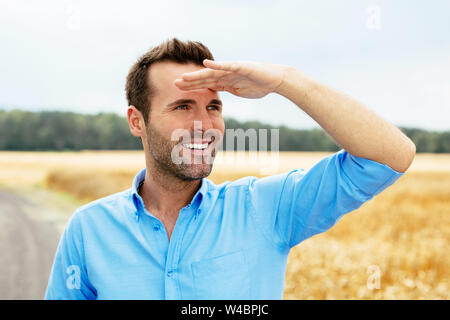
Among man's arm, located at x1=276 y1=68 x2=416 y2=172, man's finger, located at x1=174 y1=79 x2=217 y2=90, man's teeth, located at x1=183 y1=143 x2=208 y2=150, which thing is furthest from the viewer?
man's teeth, located at x1=183 y1=143 x2=208 y2=150

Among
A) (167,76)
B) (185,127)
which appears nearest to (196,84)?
(185,127)

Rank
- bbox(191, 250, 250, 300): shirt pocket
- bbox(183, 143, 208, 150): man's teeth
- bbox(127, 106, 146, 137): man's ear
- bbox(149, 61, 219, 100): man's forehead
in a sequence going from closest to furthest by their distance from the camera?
1. bbox(191, 250, 250, 300): shirt pocket
2. bbox(183, 143, 208, 150): man's teeth
3. bbox(149, 61, 219, 100): man's forehead
4. bbox(127, 106, 146, 137): man's ear

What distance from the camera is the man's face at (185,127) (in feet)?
6.00

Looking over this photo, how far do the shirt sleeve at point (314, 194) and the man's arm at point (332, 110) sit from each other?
0.06m

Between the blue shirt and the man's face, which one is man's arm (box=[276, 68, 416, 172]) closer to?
the blue shirt

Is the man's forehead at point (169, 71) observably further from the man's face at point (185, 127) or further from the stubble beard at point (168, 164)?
the stubble beard at point (168, 164)

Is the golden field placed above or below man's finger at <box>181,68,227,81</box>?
below

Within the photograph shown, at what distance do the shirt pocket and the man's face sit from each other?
43 cm

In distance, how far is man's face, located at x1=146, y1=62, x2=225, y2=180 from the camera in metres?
1.83

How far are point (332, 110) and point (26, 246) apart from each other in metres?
10.3

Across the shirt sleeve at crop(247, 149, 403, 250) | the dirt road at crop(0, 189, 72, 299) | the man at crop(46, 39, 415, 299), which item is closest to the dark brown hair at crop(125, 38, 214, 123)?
the man at crop(46, 39, 415, 299)

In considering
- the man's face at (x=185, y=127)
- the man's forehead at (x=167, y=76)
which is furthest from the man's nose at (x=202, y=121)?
the man's forehead at (x=167, y=76)
